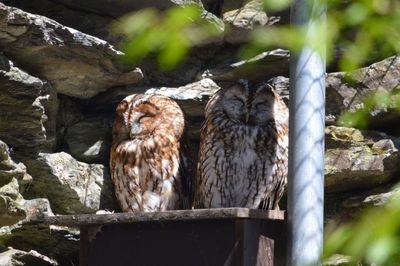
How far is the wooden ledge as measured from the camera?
2.38 meters

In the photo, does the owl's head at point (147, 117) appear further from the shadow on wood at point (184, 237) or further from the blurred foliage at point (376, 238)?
the blurred foliage at point (376, 238)

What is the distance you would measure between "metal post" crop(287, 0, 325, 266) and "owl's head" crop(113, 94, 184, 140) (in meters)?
1.04

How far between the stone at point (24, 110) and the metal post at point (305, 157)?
42.7 inches

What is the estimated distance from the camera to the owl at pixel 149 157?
3463mm

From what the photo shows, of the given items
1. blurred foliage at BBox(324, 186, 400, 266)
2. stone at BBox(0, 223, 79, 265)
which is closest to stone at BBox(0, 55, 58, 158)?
stone at BBox(0, 223, 79, 265)

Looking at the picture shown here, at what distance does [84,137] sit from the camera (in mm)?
3516

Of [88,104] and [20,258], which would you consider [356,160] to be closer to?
[88,104]

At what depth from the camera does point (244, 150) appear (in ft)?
11.1

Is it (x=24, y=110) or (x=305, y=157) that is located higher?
(x=24, y=110)

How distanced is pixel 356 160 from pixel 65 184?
3.91 ft

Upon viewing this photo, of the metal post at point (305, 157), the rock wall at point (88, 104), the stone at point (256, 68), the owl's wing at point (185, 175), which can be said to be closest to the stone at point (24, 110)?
the rock wall at point (88, 104)

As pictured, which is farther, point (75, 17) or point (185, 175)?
point (185, 175)

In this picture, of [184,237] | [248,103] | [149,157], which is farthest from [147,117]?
[184,237]

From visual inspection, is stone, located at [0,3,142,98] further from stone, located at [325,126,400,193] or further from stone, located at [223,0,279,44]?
stone, located at [325,126,400,193]
